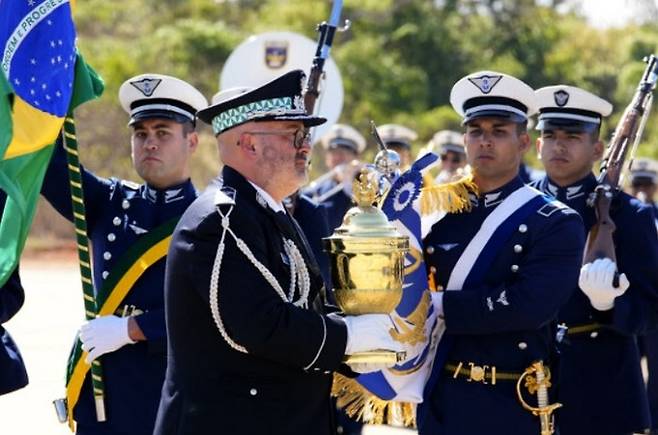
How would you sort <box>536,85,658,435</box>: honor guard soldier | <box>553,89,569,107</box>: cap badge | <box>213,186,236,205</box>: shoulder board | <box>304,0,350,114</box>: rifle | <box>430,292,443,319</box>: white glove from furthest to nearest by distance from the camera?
<box>304,0,350,114</box>: rifle
<box>553,89,569,107</box>: cap badge
<box>536,85,658,435</box>: honor guard soldier
<box>430,292,443,319</box>: white glove
<box>213,186,236,205</box>: shoulder board

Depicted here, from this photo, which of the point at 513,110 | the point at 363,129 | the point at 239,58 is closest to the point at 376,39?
the point at 363,129

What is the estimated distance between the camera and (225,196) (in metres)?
4.26

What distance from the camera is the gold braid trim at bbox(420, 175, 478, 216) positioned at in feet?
18.5

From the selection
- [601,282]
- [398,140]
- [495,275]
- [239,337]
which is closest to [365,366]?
[239,337]

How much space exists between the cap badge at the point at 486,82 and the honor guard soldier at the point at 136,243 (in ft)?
4.06

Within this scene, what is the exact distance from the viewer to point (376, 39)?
1081 inches

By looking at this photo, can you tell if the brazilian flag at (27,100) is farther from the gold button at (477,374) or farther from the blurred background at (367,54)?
the blurred background at (367,54)

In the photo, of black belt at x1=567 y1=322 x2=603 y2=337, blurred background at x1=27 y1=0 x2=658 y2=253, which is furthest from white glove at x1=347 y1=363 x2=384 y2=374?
blurred background at x1=27 y1=0 x2=658 y2=253

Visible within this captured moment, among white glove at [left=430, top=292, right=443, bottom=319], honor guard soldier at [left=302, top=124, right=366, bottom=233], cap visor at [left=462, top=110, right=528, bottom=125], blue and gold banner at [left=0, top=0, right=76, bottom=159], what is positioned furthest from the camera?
honor guard soldier at [left=302, top=124, right=366, bottom=233]

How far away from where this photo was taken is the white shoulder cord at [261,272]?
4113mm

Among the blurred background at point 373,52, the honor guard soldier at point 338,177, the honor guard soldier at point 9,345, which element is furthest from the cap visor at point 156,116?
the blurred background at point 373,52

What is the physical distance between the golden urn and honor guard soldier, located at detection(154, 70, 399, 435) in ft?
0.24

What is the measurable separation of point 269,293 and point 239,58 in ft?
21.1

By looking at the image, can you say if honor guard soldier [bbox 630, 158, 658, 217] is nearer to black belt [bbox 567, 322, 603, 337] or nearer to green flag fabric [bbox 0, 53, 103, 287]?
black belt [bbox 567, 322, 603, 337]
